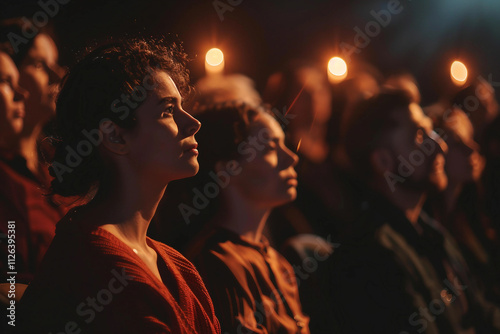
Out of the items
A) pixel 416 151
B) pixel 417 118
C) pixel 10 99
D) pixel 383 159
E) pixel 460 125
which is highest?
pixel 460 125

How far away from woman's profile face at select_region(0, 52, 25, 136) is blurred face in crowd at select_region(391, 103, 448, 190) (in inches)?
58.3

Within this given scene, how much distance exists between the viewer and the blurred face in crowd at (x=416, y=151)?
2.41m

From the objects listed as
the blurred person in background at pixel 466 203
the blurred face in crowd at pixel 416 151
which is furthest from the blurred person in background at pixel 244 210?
the blurred person in background at pixel 466 203

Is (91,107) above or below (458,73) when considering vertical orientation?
below

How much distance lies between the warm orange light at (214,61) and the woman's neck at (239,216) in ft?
1.46

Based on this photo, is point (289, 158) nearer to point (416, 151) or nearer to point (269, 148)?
point (269, 148)

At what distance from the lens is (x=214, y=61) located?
6.58ft

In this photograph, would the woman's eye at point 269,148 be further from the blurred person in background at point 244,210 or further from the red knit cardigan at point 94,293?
the red knit cardigan at point 94,293

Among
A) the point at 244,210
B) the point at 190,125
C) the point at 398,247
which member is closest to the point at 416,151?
the point at 398,247

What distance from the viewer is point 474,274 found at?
9.07 ft

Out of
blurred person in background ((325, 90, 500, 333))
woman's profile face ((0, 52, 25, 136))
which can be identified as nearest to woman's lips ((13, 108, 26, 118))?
woman's profile face ((0, 52, 25, 136))

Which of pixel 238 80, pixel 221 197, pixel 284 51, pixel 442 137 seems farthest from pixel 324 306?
pixel 442 137

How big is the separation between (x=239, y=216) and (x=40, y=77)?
2.51ft

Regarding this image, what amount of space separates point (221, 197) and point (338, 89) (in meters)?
0.87
